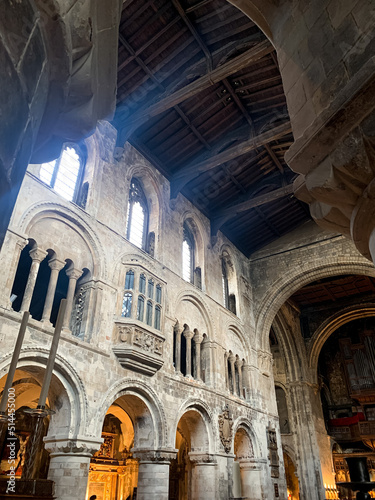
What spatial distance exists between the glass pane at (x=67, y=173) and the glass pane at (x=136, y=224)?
2161 millimetres

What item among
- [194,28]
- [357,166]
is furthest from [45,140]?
[194,28]

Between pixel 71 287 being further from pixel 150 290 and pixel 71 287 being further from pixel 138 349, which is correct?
pixel 150 290

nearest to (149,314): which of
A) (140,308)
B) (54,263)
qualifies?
(140,308)

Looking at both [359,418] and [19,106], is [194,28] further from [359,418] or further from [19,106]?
[359,418]

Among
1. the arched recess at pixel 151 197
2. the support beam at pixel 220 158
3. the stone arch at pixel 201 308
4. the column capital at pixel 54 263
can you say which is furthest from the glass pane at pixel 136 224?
the column capital at pixel 54 263

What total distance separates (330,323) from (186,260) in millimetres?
12040

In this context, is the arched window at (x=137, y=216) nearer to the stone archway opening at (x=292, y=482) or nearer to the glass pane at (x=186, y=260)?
the glass pane at (x=186, y=260)

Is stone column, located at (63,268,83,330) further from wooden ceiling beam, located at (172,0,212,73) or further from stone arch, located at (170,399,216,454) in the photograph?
wooden ceiling beam, located at (172,0,212,73)

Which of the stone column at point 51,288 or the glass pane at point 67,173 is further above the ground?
the glass pane at point 67,173

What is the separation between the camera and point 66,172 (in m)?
9.84

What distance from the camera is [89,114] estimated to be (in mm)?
2352

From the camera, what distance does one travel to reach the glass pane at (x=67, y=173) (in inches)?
374

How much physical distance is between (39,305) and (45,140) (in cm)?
949

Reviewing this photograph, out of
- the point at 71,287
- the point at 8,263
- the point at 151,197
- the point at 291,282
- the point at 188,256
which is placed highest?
the point at 151,197
